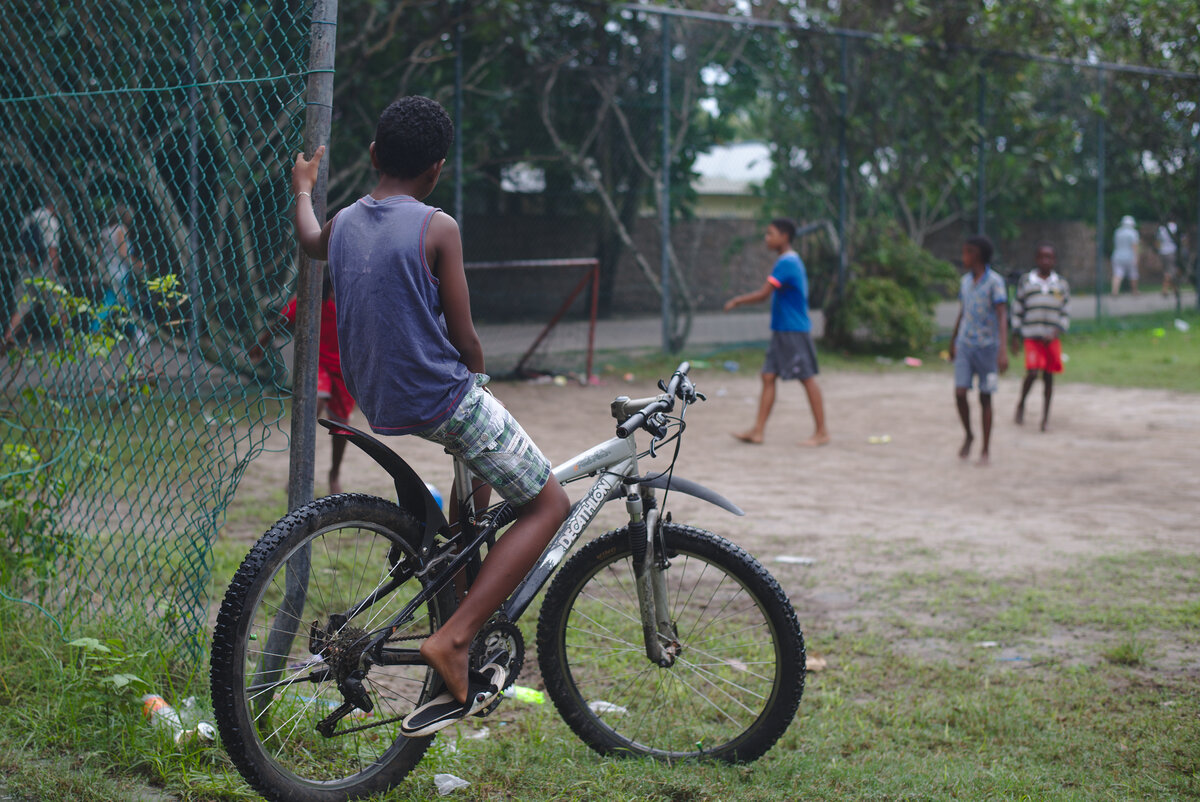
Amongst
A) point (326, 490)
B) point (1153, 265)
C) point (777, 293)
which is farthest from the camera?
point (1153, 265)

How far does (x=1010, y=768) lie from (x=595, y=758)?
4.09 feet

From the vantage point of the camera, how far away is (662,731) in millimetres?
3609

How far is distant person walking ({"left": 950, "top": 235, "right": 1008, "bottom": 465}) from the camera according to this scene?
26.8ft

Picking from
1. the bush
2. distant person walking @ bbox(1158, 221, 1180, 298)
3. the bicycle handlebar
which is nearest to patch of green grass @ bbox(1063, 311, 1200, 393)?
distant person walking @ bbox(1158, 221, 1180, 298)

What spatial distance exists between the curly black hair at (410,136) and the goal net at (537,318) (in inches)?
324

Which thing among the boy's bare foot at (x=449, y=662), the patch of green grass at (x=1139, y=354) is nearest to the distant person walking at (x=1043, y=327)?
the patch of green grass at (x=1139, y=354)

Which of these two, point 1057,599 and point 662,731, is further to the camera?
point 1057,599

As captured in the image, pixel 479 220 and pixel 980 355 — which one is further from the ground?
pixel 479 220

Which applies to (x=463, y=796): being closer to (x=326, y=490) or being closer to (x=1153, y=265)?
(x=326, y=490)

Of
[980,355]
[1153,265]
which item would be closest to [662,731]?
[980,355]

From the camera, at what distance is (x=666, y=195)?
12.7m

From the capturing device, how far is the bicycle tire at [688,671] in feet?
10.6

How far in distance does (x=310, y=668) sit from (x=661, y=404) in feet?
3.93

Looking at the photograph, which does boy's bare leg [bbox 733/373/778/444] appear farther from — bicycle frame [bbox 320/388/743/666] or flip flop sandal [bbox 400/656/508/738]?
flip flop sandal [bbox 400/656/508/738]
